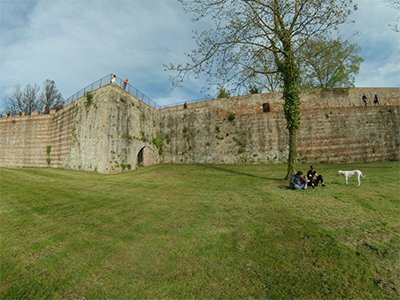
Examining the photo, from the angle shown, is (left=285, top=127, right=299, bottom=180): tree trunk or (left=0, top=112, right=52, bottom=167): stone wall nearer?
(left=285, top=127, right=299, bottom=180): tree trunk

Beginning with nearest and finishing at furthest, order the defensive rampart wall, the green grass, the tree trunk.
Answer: the green grass < the tree trunk < the defensive rampart wall

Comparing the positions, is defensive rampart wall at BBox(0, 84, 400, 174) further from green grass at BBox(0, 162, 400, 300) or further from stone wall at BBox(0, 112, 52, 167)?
green grass at BBox(0, 162, 400, 300)

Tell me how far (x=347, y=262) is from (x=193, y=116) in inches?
850

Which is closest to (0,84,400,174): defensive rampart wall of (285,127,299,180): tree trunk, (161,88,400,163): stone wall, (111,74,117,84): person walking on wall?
(161,88,400,163): stone wall

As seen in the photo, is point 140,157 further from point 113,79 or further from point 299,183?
point 299,183

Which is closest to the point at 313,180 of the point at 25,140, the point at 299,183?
the point at 299,183

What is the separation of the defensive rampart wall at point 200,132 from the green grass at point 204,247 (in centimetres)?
1141

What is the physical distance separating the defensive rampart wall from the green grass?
37.4 ft

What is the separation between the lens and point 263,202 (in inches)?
286

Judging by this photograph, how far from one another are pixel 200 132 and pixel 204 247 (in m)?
19.4

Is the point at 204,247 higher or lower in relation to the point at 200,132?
lower

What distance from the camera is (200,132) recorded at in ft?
76.3

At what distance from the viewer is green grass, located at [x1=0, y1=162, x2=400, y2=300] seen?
3002 millimetres

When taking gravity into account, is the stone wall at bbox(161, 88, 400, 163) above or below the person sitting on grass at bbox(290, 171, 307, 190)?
above
